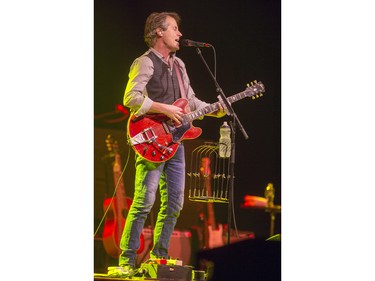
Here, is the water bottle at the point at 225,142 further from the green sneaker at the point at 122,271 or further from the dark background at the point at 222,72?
the green sneaker at the point at 122,271

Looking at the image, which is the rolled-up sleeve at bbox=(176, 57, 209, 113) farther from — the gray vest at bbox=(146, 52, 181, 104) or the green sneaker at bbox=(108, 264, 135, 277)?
the green sneaker at bbox=(108, 264, 135, 277)

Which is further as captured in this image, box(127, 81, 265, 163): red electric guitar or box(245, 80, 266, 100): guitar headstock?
box(245, 80, 266, 100): guitar headstock

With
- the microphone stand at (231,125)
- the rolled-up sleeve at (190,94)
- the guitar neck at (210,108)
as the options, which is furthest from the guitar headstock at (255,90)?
the rolled-up sleeve at (190,94)

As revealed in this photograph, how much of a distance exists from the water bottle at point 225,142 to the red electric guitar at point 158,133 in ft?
0.64

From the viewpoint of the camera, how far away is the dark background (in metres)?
4.33

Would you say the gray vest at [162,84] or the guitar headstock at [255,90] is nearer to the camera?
the gray vest at [162,84]

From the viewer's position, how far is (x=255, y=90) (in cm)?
437

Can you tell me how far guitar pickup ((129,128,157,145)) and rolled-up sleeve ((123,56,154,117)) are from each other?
11cm

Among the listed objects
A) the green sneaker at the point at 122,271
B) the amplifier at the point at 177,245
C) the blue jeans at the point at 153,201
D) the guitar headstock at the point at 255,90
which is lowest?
the green sneaker at the point at 122,271

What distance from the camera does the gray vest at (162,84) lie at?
168 inches

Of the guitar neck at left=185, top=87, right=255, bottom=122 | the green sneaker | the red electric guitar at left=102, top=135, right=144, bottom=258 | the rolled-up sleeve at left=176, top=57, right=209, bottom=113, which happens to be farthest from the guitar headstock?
the green sneaker

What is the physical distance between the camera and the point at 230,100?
4.34 m
